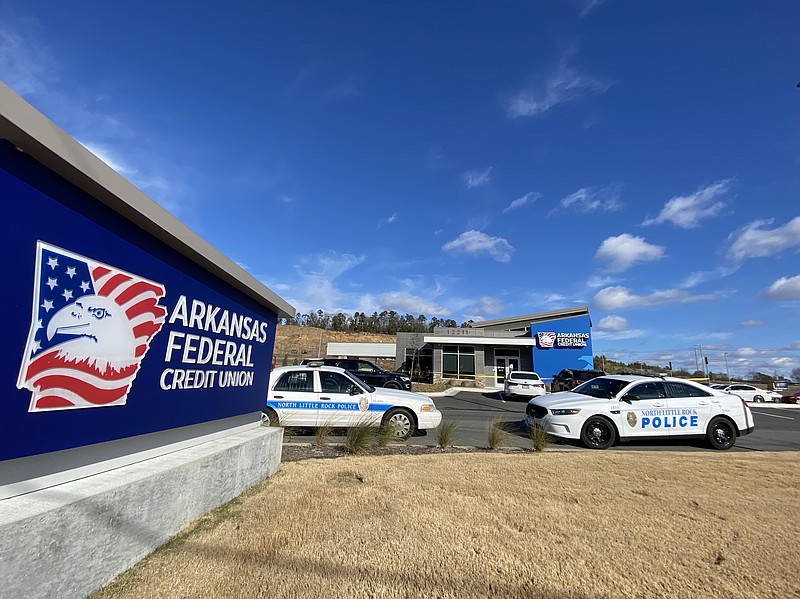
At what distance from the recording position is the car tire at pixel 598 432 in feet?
29.9

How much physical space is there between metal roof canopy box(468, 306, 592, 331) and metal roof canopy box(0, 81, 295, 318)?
35.9 metres

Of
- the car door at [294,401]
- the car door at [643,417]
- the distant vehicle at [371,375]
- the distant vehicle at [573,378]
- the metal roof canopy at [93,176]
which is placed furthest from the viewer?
the distant vehicle at [573,378]

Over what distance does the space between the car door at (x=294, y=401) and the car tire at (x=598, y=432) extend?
5.74 meters

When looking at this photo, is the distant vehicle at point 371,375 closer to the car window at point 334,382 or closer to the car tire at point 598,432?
the car window at point 334,382

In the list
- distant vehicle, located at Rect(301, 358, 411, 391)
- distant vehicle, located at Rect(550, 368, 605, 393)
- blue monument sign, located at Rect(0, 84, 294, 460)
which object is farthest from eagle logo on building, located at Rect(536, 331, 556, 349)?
blue monument sign, located at Rect(0, 84, 294, 460)

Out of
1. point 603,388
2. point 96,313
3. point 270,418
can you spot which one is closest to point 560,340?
point 603,388

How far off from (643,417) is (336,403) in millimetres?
6662

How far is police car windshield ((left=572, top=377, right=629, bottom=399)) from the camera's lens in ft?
32.7

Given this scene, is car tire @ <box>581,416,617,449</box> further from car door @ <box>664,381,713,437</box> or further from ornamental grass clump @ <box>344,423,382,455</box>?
ornamental grass clump @ <box>344,423,382,455</box>

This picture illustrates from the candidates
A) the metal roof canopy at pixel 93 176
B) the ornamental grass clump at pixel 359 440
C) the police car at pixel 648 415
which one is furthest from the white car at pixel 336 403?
the metal roof canopy at pixel 93 176

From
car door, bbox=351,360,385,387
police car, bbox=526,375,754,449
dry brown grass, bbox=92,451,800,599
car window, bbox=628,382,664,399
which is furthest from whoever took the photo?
car door, bbox=351,360,385,387

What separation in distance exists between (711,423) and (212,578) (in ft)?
34.8

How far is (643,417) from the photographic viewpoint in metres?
9.37

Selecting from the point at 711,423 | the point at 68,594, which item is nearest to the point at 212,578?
the point at 68,594
